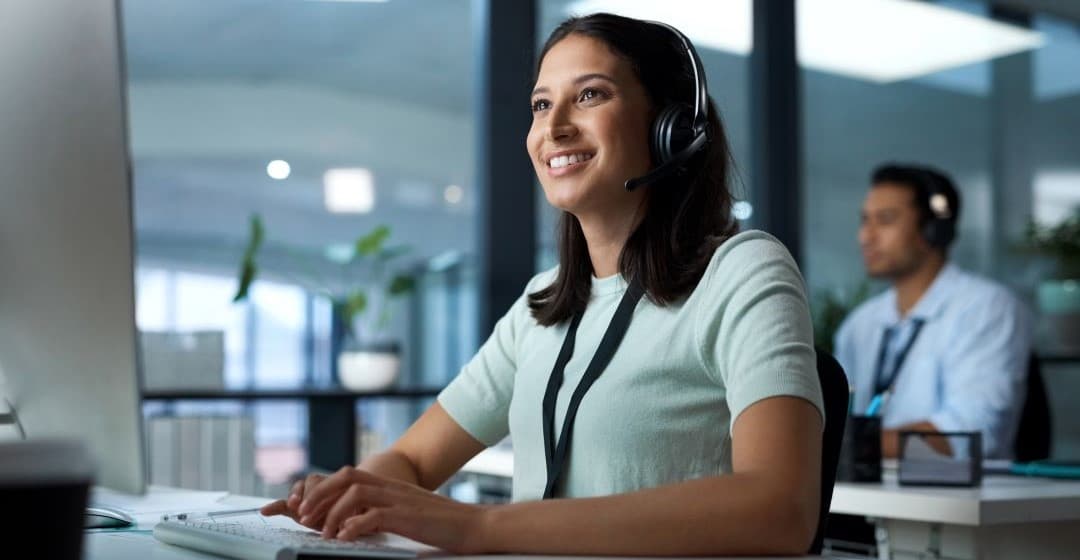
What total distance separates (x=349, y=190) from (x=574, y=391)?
225 cm

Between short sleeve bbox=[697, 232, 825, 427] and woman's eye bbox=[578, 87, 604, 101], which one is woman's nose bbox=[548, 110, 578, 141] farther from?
short sleeve bbox=[697, 232, 825, 427]

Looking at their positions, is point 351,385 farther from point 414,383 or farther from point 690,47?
point 690,47

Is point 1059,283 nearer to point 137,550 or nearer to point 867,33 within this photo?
point 867,33

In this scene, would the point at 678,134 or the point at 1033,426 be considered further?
the point at 1033,426

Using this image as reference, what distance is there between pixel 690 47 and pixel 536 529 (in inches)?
29.5

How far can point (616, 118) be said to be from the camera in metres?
1.49

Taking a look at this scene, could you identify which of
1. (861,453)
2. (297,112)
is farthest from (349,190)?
(861,453)

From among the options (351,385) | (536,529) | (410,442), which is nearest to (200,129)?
(351,385)

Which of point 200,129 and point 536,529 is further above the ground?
point 200,129

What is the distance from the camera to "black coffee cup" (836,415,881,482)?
208 centimetres

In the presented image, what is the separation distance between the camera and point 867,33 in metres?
4.55

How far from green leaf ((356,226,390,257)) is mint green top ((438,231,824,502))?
2055 millimetres

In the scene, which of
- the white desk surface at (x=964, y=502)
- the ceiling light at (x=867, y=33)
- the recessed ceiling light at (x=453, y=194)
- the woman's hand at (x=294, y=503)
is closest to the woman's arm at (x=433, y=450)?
the woman's hand at (x=294, y=503)

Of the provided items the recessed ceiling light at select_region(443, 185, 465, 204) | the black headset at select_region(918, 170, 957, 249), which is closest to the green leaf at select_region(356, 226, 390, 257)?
the recessed ceiling light at select_region(443, 185, 465, 204)
